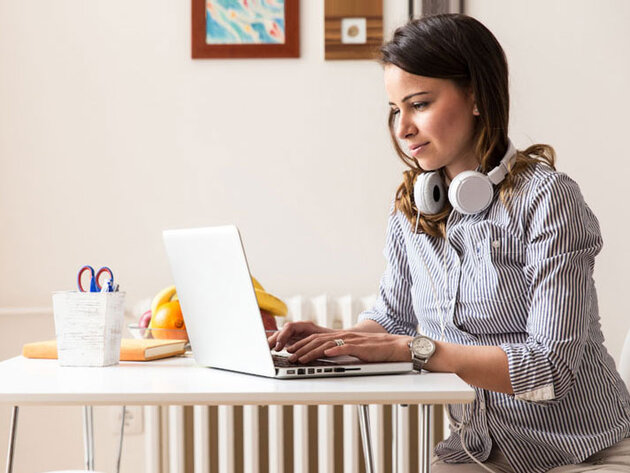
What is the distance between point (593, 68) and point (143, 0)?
1.24 m

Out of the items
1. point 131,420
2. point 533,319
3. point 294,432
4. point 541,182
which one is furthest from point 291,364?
point 131,420

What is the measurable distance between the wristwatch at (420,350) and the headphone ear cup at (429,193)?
0.30 m

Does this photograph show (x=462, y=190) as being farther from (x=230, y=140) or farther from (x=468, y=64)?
(x=230, y=140)

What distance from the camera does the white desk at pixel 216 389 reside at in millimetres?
930

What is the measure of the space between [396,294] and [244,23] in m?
1.05

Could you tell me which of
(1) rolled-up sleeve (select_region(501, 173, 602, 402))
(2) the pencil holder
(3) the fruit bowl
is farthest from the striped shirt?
(2) the pencil holder

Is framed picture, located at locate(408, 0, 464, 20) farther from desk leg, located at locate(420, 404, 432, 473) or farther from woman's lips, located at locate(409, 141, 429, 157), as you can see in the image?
desk leg, located at locate(420, 404, 432, 473)

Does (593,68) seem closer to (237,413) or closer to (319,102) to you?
(319,102)

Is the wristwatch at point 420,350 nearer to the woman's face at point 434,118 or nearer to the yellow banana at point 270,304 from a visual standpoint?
the woman's face at point 434,118

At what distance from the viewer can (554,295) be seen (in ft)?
3.91

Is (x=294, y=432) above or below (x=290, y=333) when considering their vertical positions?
below

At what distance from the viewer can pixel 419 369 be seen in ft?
3.70

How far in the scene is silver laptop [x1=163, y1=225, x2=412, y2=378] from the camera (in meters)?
1.06

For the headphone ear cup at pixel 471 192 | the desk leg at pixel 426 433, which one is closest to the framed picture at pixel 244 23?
the headphone ear cup at pixel 471 192
